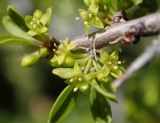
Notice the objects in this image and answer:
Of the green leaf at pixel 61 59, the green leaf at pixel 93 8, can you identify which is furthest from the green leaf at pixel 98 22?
the green leaf at pixel 61 59

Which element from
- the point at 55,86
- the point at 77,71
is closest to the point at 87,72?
the point at 77,71

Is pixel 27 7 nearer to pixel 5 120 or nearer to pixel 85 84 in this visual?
pixel 5 120

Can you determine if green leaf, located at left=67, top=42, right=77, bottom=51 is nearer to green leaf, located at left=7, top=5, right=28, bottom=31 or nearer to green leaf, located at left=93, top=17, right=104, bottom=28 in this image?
green leaf, located at left=93, top=17, right=104, bottom=28

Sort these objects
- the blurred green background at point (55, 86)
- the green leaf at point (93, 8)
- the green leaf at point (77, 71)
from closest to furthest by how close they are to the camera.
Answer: the green leaf at point (77, 71) → the green leaf at point (93, 8) → the blurred green background at point (55, 86)

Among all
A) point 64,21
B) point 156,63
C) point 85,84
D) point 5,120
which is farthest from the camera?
point 5,120

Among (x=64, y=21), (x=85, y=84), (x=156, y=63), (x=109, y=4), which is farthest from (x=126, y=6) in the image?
(x=64, y=21)

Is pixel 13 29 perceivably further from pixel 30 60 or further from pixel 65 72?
pixel 65 72

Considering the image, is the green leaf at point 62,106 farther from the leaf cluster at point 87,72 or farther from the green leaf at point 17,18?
the green leaf at point 17,18
